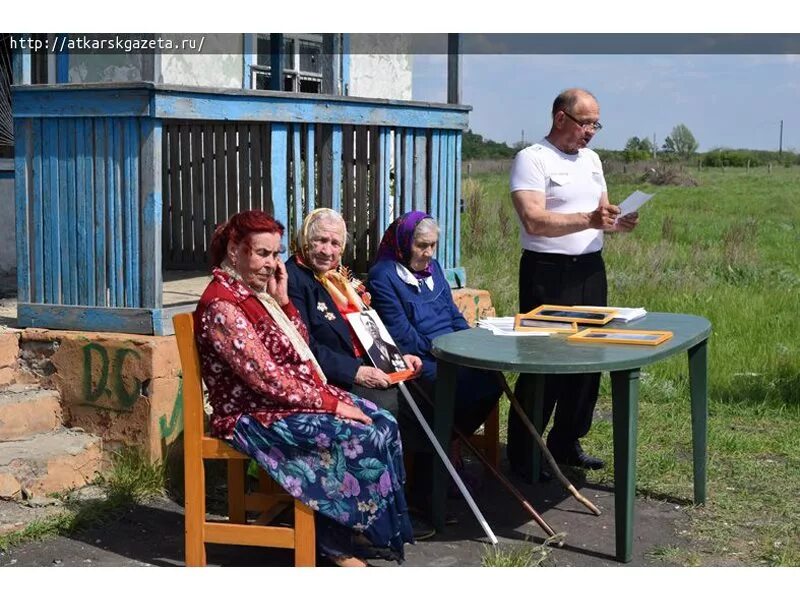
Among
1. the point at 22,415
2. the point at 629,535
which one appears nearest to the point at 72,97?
the point at 22,415

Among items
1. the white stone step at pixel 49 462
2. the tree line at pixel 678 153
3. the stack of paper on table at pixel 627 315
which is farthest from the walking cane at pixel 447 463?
the tree line at pixel 678 153

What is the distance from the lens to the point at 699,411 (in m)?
5.88

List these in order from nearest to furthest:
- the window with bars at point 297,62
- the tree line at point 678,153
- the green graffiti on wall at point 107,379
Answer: the green graffiti on wall at point 107,379 → the window with bars at point 297,62 → the tree line at point 678,153

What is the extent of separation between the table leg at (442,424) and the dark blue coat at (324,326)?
1.37 ft

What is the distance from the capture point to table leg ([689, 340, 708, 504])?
5.82m

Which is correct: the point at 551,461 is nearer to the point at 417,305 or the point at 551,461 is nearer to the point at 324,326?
the point at 417,305

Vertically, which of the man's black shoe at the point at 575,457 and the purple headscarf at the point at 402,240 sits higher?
the purple headscarf at the point at 402,240

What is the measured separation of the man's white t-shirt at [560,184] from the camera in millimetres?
5926

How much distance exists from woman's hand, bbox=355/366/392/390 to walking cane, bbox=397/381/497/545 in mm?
82

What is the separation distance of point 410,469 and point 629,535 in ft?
3.98

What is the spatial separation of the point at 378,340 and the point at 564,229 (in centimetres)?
109

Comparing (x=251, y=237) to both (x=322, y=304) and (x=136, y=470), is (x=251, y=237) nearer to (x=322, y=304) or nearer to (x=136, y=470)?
(x=322, y=304)

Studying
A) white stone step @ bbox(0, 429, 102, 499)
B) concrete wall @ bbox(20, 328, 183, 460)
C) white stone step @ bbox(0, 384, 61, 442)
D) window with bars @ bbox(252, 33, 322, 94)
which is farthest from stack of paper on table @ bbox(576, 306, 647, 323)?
window with bars @ bbox(252, 33, 322, 94)

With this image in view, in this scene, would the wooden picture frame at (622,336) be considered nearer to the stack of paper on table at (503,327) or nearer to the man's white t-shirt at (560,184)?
the stack of paper on table at (503,327)
